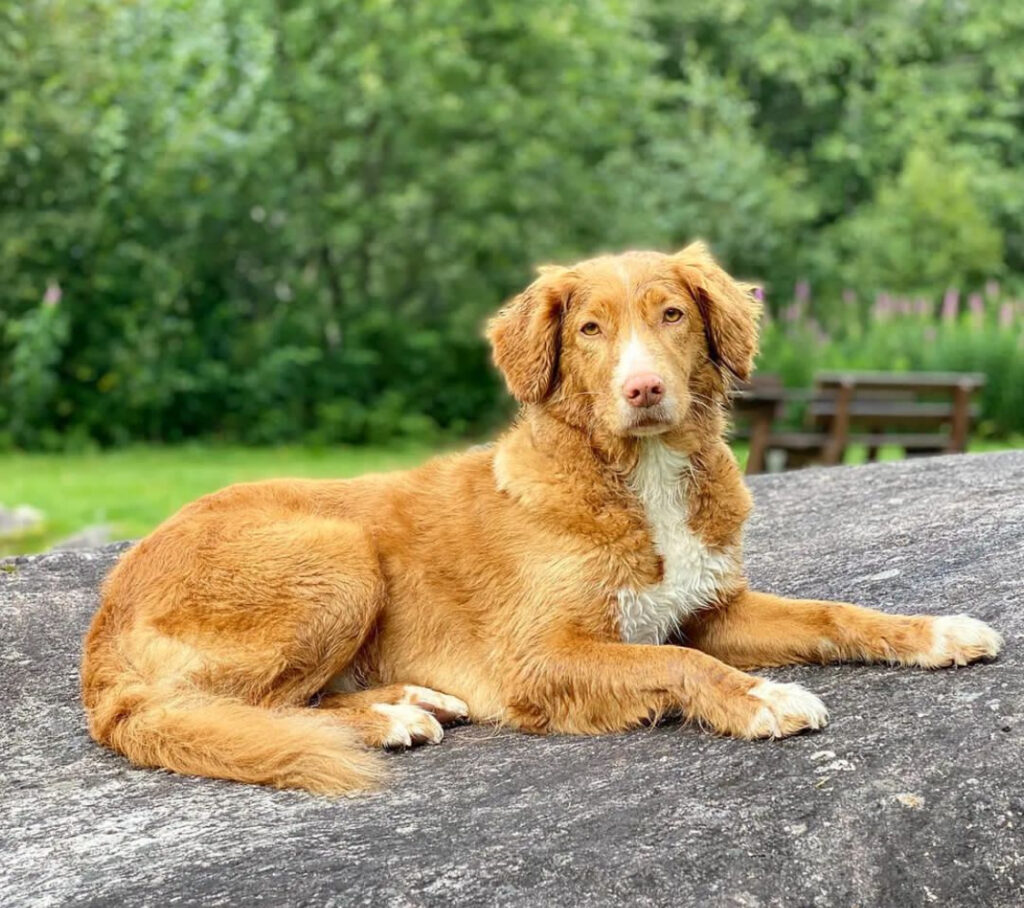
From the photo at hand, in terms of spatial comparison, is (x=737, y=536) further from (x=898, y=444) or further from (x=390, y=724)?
(x=898, y=444)

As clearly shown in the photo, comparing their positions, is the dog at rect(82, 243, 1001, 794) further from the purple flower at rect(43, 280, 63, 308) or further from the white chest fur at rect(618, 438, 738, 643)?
the purple flower at rect(43, 280, 63, 308)

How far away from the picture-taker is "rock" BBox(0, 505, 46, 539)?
9.80m

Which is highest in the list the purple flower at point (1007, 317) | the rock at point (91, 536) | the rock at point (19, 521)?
the purple flower at point (1007, 317)

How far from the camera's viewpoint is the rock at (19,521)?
9.80m

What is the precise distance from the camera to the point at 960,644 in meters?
3.77

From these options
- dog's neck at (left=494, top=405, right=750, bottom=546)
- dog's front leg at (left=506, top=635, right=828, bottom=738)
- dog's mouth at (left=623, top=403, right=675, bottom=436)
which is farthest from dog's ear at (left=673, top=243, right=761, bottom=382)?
dog's front leg at (left=506, top=635, right=828, bottom=738)

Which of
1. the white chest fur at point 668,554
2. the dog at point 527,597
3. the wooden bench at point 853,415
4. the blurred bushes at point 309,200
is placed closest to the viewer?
the dog at point 527,597

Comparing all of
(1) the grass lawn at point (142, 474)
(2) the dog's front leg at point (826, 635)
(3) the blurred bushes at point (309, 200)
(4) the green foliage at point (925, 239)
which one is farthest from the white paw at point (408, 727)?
(4) the green foliage at point (925, 239)

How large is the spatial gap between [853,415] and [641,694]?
26.4 ft

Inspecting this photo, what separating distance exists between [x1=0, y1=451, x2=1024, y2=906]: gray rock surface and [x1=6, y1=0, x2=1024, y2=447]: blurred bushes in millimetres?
10813

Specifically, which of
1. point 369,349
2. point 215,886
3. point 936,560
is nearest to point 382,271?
point 369,349

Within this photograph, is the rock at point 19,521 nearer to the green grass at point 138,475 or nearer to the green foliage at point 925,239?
the green grass at point 138,475

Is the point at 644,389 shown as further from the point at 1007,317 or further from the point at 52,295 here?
the point at 1007,317

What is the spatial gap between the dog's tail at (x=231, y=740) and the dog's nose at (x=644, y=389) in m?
1.25
